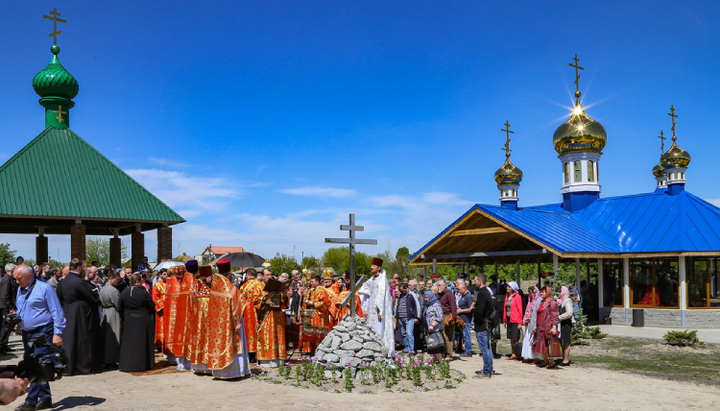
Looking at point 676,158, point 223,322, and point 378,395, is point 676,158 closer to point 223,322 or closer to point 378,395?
point 378,395

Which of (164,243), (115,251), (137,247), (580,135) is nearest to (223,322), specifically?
(164,243)

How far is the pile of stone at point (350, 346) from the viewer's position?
9.91 meters

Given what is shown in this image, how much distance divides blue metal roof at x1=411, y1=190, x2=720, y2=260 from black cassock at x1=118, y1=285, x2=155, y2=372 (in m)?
12.2

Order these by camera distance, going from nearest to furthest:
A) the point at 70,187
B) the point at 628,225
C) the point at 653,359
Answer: the point at 653,359
the point at 70,187
the point at 628,225

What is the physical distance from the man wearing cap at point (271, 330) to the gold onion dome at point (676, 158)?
65.1 feet

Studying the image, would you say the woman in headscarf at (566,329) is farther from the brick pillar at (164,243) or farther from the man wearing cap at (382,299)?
the brick pillar at (164,243)

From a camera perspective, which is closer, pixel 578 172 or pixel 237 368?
pixel 237 368

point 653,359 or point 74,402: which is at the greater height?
point 74,402

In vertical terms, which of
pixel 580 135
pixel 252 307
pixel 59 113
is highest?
pixel 59 113

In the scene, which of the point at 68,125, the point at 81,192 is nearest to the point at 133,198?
the point at 81,192

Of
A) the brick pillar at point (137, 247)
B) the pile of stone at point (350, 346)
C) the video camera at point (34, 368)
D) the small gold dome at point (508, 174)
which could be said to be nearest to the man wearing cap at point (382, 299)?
the pile of stone at point (350, 346)

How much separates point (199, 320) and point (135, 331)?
1381 mm

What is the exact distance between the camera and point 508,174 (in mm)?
31891

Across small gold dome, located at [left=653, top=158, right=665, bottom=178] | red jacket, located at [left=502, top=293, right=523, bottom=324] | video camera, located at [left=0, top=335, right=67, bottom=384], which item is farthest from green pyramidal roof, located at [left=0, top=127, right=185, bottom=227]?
small gold dome, located at [left=653, top=158, right=665, bottom=178]
